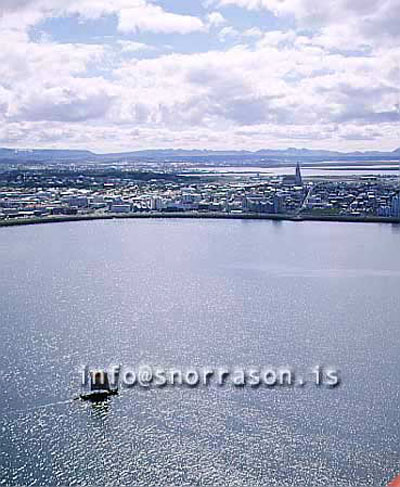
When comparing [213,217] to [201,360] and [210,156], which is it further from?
[210,156]

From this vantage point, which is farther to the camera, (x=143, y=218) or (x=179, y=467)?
(x=143, y=218)

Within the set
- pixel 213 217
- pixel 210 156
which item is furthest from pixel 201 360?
pixel 210 156

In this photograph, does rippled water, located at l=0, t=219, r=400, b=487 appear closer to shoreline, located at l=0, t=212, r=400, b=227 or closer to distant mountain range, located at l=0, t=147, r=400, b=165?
shoreline, located at l=0, t=212, r=400, b=227

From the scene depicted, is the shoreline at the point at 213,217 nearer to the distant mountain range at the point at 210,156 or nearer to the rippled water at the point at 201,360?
the rippled water at the point at 201,360

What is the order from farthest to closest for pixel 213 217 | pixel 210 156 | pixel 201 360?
1. pixel 210 156
2. pixel 213 217
3. pixel 201 360

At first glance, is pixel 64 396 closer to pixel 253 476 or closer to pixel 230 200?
pixel 253 476

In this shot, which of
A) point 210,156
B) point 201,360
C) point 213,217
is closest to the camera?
point 201,360

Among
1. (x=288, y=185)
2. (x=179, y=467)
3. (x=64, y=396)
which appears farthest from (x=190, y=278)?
(x=288, y=185)

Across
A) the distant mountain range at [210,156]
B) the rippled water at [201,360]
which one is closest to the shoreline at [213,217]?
the rippled water at [201,360]
